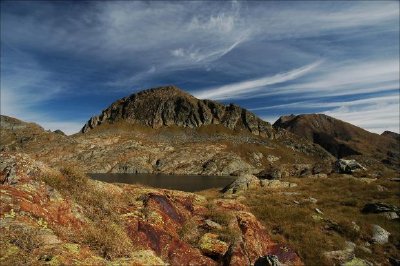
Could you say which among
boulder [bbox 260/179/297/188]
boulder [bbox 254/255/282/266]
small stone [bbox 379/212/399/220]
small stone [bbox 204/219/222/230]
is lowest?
small stone [bbox 379/212/399/220]

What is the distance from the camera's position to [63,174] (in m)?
16.9

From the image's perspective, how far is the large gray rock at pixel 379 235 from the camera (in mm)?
28297

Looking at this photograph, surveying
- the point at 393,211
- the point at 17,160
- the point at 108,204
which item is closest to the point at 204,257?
the point at 108,204

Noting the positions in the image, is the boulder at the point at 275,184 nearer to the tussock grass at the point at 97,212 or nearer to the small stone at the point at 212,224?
the small stone at the point at 212,224

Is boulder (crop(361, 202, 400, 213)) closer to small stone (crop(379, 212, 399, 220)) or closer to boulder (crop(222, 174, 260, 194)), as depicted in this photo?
small stone (crop(379, 212, 399, 220))

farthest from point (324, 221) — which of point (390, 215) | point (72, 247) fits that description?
point (72, 247)

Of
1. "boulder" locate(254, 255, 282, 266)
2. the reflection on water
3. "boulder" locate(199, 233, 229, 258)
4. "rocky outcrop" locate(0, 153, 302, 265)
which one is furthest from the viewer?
the reflection on water

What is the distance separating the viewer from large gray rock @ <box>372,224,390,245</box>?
28.3 meters

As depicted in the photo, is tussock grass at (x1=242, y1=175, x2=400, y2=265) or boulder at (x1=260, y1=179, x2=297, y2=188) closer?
tussock grass at (x1=242, y1=175, x2=400, y2=265)

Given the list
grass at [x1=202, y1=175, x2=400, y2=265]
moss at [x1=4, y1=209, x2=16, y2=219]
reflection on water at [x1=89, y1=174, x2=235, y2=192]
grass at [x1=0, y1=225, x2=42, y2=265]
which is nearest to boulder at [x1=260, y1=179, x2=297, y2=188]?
grass at [x1=202, y1=175, x2=400, y2=265]

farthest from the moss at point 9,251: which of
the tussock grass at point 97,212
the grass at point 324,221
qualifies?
the grass at point 324,221

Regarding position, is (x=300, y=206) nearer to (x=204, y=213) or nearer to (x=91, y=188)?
(x=204, y=213)

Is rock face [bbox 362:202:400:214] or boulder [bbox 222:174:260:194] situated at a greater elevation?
boulder [bbox 222:174:260:194]

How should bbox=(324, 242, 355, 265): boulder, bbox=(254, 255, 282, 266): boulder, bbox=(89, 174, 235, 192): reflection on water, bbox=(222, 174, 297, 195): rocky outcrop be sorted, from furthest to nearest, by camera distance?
bbox=(89, 174, 235, 192): reflection on water
bbox=(222, 174, 297, 195): rocky outcrop
bbox=(324, 242, 355, 265): boulder
bbox=(254, 255, 282, 266): boulder
